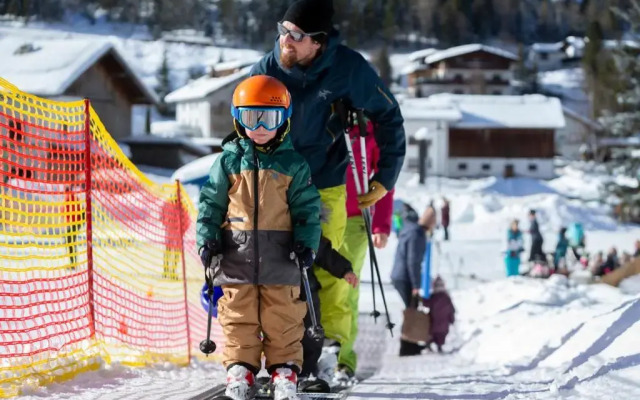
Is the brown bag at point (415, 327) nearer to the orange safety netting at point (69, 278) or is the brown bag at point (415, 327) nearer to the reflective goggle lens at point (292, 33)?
the orange safety netting at point (69, 278)

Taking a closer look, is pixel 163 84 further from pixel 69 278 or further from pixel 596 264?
pixel 69 278

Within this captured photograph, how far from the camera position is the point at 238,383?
11.9 ft

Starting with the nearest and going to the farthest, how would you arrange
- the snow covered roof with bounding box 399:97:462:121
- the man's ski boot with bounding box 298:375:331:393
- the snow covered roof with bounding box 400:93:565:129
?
the man's ski boot with bounding box 298:375:331:393 → the snow covered roof with bounding box 399:97:462:121 → the snow covered roof with bounding box 400:93:565:129

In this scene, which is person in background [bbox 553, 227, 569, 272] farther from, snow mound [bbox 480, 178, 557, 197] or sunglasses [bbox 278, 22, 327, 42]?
snow mound [bbox 480, 178, 557, 197]

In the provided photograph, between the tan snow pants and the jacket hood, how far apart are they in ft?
4.03

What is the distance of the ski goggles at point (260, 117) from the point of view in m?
3.74

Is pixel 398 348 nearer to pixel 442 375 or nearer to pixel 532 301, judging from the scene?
pixel 532 301

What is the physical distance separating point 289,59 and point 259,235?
114 cm

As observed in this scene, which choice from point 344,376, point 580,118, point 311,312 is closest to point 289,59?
point 311,312

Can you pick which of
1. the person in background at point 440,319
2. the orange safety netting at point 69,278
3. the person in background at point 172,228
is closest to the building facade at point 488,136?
the person in background at point 440,319

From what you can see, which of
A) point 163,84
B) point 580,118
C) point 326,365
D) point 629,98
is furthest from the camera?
point 163,84

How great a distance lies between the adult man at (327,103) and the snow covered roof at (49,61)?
26.3m

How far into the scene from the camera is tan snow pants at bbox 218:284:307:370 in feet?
12.2

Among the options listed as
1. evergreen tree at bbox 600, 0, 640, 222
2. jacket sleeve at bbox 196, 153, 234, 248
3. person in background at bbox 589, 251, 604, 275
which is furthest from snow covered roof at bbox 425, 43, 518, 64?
jacket sleeve at bbox 196, 153, 234, 248
